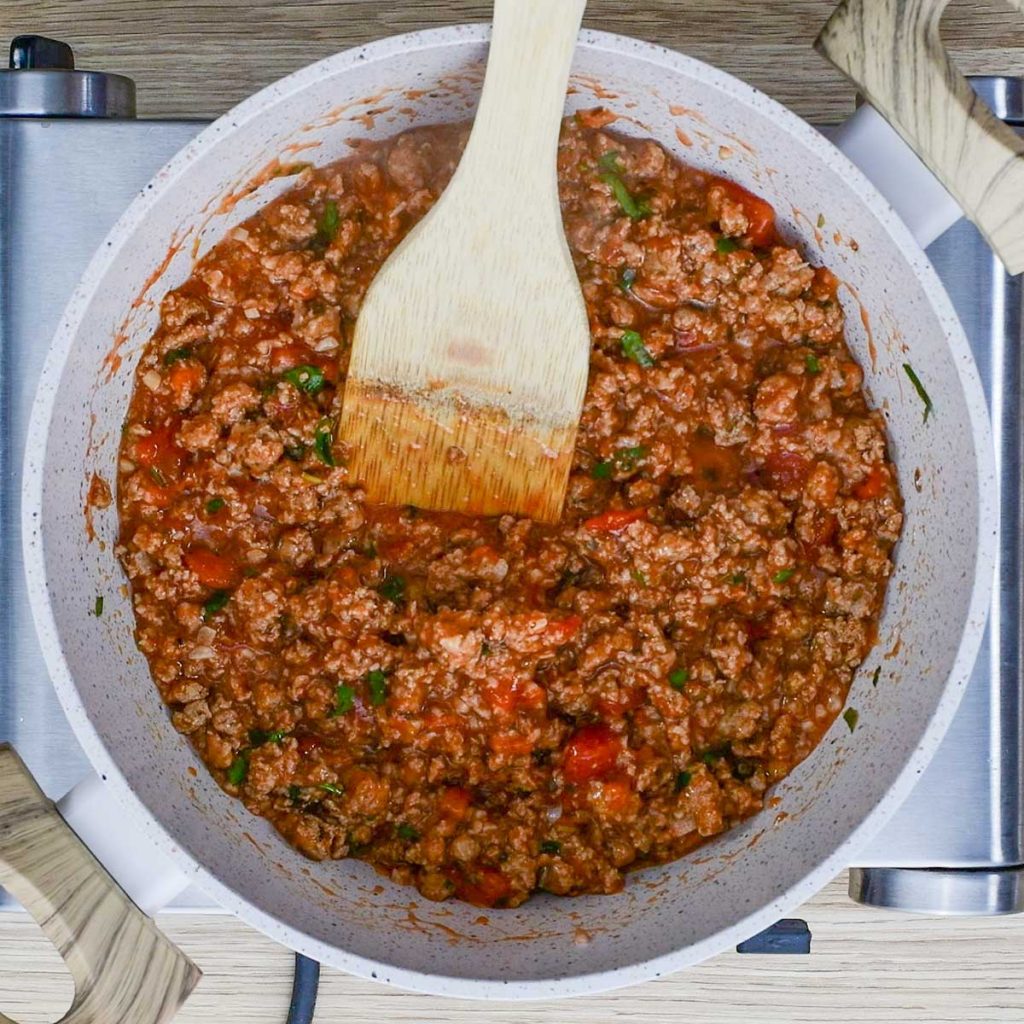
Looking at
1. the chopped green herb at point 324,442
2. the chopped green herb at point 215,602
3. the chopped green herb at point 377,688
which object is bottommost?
the chopped green herb at point 377,688

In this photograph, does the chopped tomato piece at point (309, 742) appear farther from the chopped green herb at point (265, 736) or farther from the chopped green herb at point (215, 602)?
the chopped green herb at point (215, 602)

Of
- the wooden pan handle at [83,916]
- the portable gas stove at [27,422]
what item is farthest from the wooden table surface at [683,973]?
the wooden pan handle at [83,916]

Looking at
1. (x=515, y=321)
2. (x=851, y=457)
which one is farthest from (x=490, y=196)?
(x=851, y=457)

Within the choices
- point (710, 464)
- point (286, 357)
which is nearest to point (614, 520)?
point (710, 464)

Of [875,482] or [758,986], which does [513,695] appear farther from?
[758,986]

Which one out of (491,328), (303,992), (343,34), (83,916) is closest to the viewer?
(83,916)

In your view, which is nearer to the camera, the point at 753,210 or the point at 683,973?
the point at 753,210
